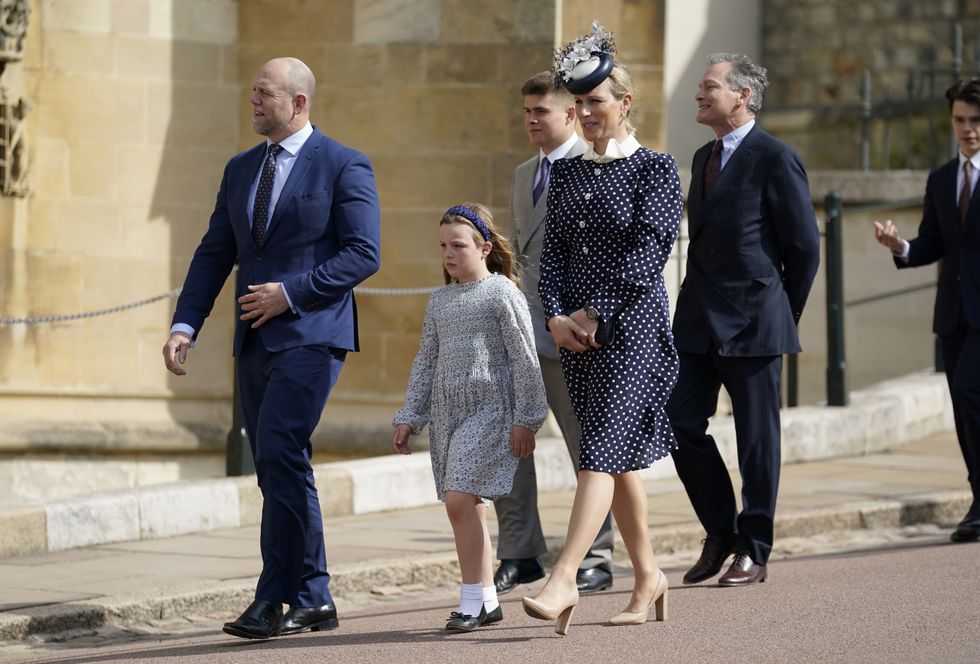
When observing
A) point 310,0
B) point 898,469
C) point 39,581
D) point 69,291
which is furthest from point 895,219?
point 39,581

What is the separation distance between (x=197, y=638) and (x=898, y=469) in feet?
17.2

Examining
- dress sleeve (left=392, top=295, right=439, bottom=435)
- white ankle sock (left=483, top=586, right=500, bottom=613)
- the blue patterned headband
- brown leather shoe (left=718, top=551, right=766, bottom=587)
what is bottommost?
brown leather shoe (left=718, top=551, right=766, bottom=587)

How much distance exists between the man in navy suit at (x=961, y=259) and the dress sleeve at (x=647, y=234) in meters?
2.10

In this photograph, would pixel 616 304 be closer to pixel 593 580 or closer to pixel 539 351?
pixel 539 351

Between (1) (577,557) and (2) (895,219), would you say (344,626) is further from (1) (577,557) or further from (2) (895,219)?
(2) (895,219)

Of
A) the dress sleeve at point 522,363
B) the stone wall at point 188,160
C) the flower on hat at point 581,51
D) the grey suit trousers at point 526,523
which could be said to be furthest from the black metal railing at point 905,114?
the dress sleeve at point 522,363

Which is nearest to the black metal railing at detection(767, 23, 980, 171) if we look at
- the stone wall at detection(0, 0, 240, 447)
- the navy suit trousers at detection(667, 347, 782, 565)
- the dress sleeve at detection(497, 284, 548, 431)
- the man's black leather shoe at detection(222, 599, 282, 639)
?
the stone wall at detection(0, 0, 240, 447)

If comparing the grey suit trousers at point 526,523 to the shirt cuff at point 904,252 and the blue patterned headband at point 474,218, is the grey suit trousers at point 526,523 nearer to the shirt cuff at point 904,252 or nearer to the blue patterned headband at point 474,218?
the blue patterned headband at point 474,218

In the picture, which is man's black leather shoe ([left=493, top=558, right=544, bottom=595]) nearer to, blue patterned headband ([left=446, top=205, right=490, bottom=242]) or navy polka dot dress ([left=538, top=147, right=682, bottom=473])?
navy polka dot dress ([left=538, top=147, right=682, bottom=473])

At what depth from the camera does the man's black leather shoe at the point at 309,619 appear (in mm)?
6062

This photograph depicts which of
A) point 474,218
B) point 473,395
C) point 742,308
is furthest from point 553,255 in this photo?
point 742,308

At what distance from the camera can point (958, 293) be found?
8117 mm

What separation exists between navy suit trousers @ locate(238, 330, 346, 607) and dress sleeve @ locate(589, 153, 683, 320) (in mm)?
915

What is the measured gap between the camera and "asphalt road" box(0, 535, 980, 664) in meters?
5.60
